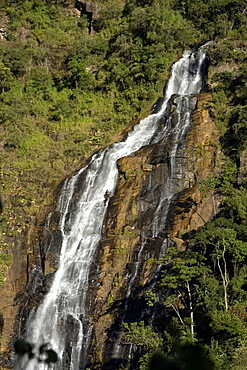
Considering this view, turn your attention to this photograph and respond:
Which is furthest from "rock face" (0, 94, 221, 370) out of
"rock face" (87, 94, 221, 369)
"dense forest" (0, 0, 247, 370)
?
"dense forest" (0, 0, 247, 370)

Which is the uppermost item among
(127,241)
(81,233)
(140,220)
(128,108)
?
(128,108)

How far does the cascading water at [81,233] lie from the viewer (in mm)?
23188

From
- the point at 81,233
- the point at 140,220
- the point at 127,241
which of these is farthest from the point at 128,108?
the point at 127,241

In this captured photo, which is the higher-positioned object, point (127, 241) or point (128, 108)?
point (128, 108)

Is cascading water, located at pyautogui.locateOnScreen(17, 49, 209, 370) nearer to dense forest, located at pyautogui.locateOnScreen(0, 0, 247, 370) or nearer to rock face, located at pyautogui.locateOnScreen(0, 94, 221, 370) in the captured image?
rock face, located at pyautogui.locateOnScreen(0, 94, 221, 370)

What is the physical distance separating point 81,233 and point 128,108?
14827mm

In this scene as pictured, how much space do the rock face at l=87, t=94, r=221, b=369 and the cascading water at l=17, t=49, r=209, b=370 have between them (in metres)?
0.59

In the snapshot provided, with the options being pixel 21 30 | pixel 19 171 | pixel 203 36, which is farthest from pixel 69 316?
pixel 21 30

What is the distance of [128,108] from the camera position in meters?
39.3

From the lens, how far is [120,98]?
4059 cm

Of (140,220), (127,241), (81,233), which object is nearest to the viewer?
(127,241)

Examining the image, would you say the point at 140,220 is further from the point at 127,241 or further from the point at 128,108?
the point at 128,108

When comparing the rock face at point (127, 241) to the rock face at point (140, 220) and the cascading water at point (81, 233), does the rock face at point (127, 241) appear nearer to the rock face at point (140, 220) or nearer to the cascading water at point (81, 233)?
the rock face at point (140, 220)

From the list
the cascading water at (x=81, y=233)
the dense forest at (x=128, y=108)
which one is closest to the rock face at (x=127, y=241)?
the cascading water at (x=81, y=233)
